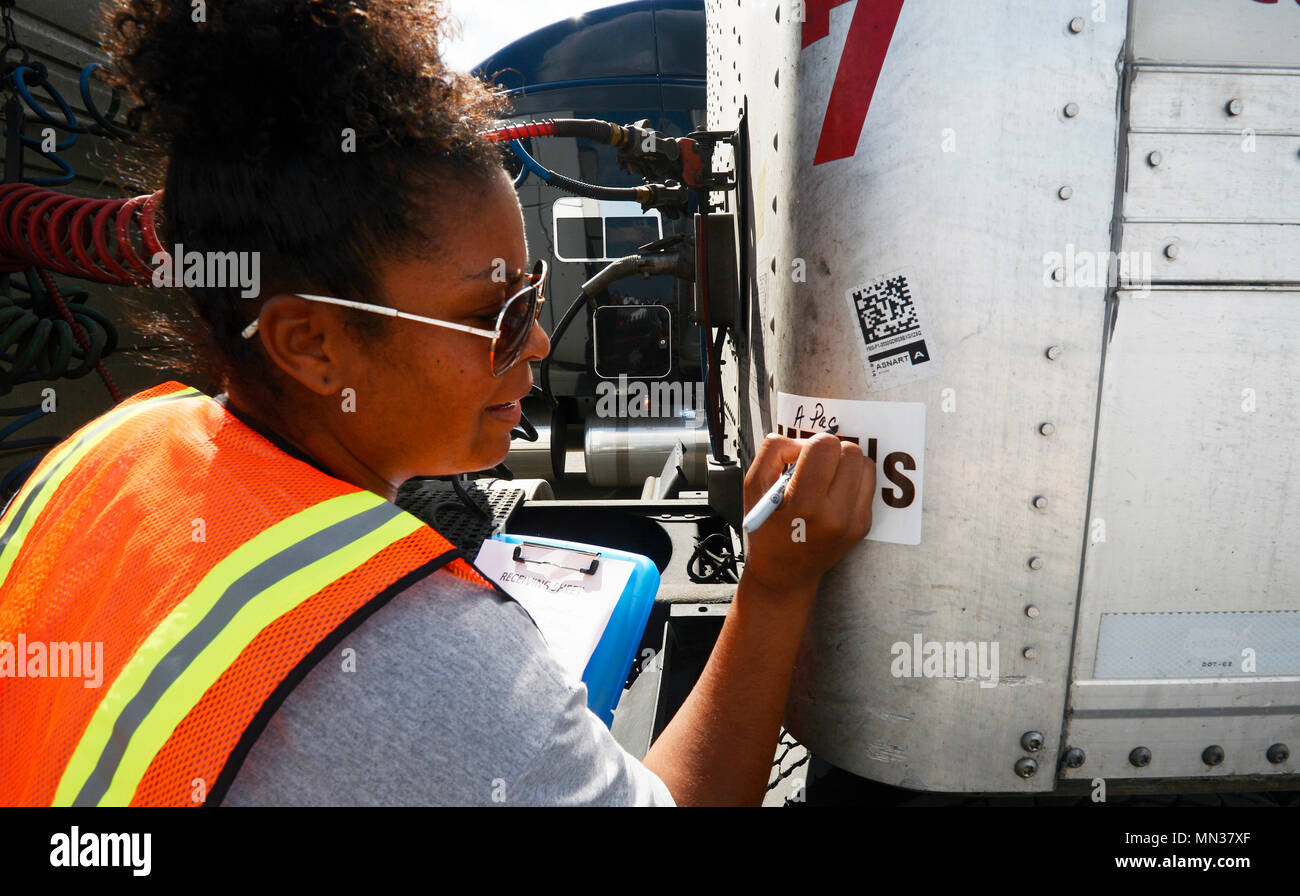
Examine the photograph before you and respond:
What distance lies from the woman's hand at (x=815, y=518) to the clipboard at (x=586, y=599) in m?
0.41

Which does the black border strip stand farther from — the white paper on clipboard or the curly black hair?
the white paper on clipboard

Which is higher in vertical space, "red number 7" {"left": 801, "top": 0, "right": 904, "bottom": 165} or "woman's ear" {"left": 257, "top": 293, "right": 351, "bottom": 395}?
"red number 7" {"left": 801, "top": 0, "right": 904, "bottom": 165}

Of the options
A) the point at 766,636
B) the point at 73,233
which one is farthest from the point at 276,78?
the point at 73,233

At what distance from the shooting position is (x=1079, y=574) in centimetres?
107

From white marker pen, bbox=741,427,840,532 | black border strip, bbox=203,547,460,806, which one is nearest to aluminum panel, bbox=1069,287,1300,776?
white marker pen, bbox=741,427,840,532

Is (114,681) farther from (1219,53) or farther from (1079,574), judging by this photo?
(1219,53)

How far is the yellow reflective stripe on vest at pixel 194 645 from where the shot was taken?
0.64 meters

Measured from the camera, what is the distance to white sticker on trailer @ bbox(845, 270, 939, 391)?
3.39 feet

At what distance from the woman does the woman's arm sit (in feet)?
0.64

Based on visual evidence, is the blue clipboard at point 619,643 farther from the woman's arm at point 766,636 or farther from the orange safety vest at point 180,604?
the orange safety vest at point 180,604

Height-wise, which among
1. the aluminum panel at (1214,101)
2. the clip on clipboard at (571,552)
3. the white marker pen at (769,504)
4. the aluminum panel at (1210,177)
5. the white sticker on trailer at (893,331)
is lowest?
the clip on clipboard at (571,552)

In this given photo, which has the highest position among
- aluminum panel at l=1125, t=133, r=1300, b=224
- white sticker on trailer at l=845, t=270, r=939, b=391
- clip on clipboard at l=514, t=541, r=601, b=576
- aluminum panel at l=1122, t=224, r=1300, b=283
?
aluminum panel at l=1125, t=133, r=1300, b=224

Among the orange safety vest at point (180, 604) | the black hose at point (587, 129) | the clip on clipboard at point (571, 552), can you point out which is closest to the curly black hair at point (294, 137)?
the orange safety vest at point (180, 604)

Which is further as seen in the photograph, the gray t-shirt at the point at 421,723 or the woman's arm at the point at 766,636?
the woman's arm at the point at 766,636
